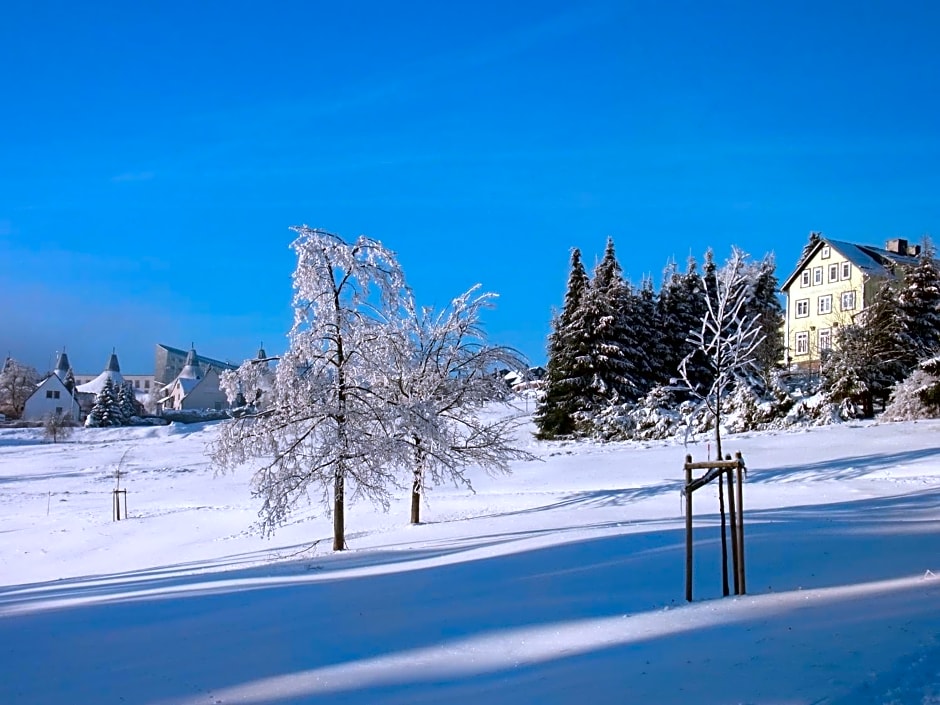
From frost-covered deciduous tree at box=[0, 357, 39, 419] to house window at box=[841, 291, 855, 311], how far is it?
258ft

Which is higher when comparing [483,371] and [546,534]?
[483,371]

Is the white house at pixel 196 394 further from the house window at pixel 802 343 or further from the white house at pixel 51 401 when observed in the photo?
the house window at pixel 802 343

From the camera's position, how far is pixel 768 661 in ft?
19.7

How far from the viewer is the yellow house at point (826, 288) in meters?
51.1

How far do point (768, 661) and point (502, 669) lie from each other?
203 cm

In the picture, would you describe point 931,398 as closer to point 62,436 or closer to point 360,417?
point 360,417

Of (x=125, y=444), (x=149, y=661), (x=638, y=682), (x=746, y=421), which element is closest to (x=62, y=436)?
(x=125, y=444)

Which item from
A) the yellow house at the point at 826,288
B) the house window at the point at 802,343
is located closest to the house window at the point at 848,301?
the yellow house at the point at 826,288

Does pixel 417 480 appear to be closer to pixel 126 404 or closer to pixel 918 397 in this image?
pixel 918 397

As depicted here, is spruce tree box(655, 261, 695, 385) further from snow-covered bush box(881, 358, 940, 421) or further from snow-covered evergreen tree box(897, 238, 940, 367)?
snow-covered bush box(881, 358, 940, 421)

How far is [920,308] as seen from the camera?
37.5 metres

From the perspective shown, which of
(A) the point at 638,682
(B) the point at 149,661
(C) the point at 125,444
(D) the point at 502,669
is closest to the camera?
(A) the point at 638,682

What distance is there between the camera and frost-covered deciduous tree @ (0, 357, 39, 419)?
89.2 metres

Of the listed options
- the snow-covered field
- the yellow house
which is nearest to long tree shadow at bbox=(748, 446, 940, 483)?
the snow-covered field
